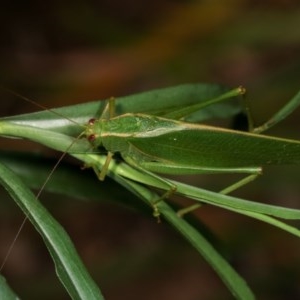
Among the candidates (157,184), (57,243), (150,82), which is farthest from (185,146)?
(150,82)

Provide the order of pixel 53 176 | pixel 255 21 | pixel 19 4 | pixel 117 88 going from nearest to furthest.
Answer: pixel 53 176 → pixel 255 21 → pixel 117 88 → pixel 19 4

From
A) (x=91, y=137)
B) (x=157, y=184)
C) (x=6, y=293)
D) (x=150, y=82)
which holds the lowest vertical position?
(x=6, y=293)

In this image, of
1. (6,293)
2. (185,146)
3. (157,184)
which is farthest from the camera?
(185,146)

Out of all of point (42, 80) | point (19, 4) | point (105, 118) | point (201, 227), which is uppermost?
point (19, 4)

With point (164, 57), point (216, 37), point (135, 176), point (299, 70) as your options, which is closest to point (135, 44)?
point (164, 57)

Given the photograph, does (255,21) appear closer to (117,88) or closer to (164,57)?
(164,57)

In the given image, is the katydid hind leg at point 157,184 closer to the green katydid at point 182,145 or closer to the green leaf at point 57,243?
the green katydid at point 182,145

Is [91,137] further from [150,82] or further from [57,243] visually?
[150,82]
